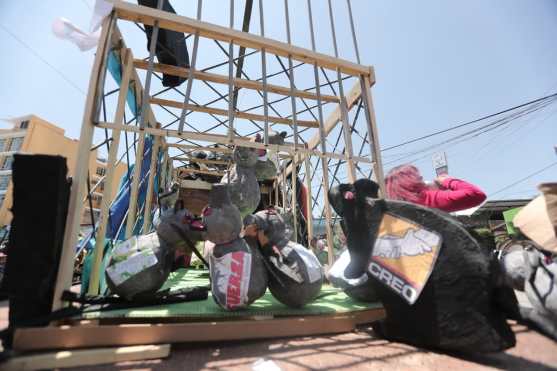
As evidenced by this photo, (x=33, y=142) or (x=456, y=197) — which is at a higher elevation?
(x=33, y=142)

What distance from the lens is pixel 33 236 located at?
1293mm

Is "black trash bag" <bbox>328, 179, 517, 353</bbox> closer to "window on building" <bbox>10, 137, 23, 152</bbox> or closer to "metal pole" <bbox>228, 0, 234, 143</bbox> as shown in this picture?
"metal pole" <bbox>228, 0, 234, 143</bbox>

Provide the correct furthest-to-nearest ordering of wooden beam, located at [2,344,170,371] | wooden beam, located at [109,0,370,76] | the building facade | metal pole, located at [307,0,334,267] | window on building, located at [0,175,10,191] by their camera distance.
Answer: the building facade < window on building, located at [0,175,10,191] < metal pole, located at [307,0,334,267] < wooden beam, located at [109,0,370,76] < wooden beam, located at [2,344,170,371]

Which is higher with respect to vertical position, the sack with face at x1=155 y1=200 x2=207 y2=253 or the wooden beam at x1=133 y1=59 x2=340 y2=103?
the wooden beam at x1=133 y1=59 x2=340 y2=103

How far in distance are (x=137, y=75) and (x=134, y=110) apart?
0.42 m

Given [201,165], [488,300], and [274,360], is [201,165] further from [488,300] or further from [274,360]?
[488,300]

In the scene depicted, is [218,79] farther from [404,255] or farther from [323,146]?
[404,255]

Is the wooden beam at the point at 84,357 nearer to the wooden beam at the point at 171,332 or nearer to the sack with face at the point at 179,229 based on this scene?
the wooden beam at the point at 171,332

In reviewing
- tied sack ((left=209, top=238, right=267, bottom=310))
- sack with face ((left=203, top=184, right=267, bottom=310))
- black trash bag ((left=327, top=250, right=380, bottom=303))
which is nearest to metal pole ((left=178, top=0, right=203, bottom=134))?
sack with face ((left=203, top=184, right=267, bottom=310))

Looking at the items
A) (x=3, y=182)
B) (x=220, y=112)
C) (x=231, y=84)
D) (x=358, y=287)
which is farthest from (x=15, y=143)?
(x=358, y=287)

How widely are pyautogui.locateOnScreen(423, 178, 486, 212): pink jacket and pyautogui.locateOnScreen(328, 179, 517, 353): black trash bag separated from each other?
28.2 inches

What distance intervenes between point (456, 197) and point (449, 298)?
100 centimetres

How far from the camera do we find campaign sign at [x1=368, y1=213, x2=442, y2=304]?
1.23 m

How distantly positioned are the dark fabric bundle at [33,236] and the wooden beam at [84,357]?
0.32 metres
